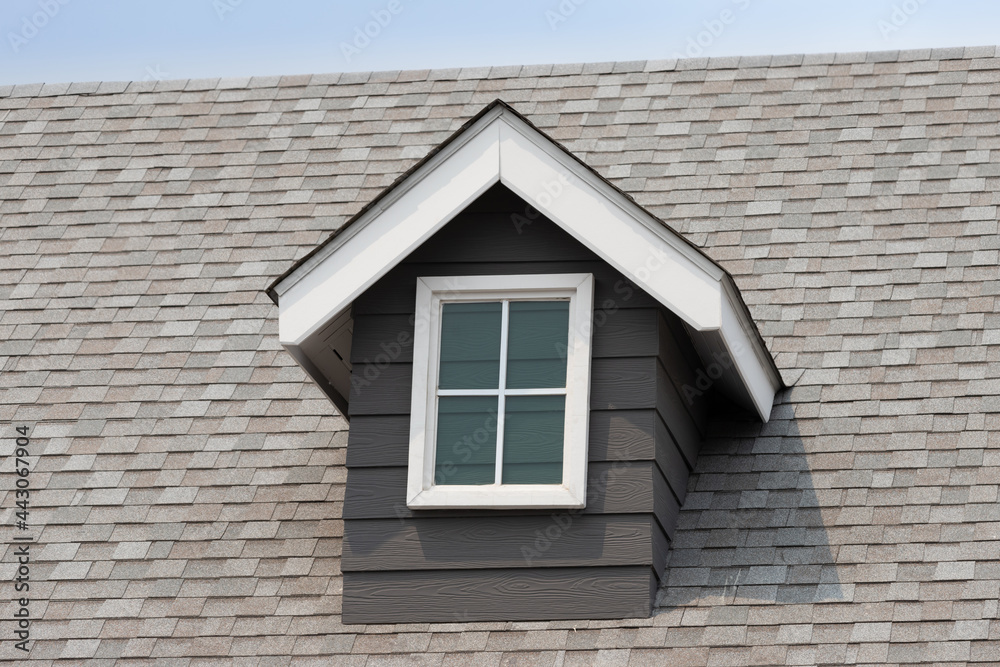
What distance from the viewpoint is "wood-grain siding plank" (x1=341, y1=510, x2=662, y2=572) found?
570 cm

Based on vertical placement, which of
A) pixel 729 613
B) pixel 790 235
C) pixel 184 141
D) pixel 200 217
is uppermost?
pixel 184 141

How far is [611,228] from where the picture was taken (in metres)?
5.94

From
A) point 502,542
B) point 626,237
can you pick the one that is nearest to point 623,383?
point 626,237

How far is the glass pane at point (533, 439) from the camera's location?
5.77 metres

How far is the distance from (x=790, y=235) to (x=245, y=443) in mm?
3103

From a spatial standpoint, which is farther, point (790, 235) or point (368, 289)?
point (790, 235)

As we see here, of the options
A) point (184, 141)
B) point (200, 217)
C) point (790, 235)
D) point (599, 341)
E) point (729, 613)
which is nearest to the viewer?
point (729, 613)

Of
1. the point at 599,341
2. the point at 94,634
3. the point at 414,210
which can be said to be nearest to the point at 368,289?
the point at 414,210

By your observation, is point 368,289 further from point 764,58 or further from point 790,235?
point 764,58

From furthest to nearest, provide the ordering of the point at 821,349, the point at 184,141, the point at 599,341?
the point at 184,141
the point at 821,349
the point at 599,341

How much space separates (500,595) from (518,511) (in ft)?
1.16

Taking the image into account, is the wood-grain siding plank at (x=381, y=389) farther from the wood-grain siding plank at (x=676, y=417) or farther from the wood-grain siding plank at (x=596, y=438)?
the wood-grain siding plank at (x=676, y=417)

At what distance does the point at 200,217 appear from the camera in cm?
833

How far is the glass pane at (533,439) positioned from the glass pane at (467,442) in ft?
0.21
